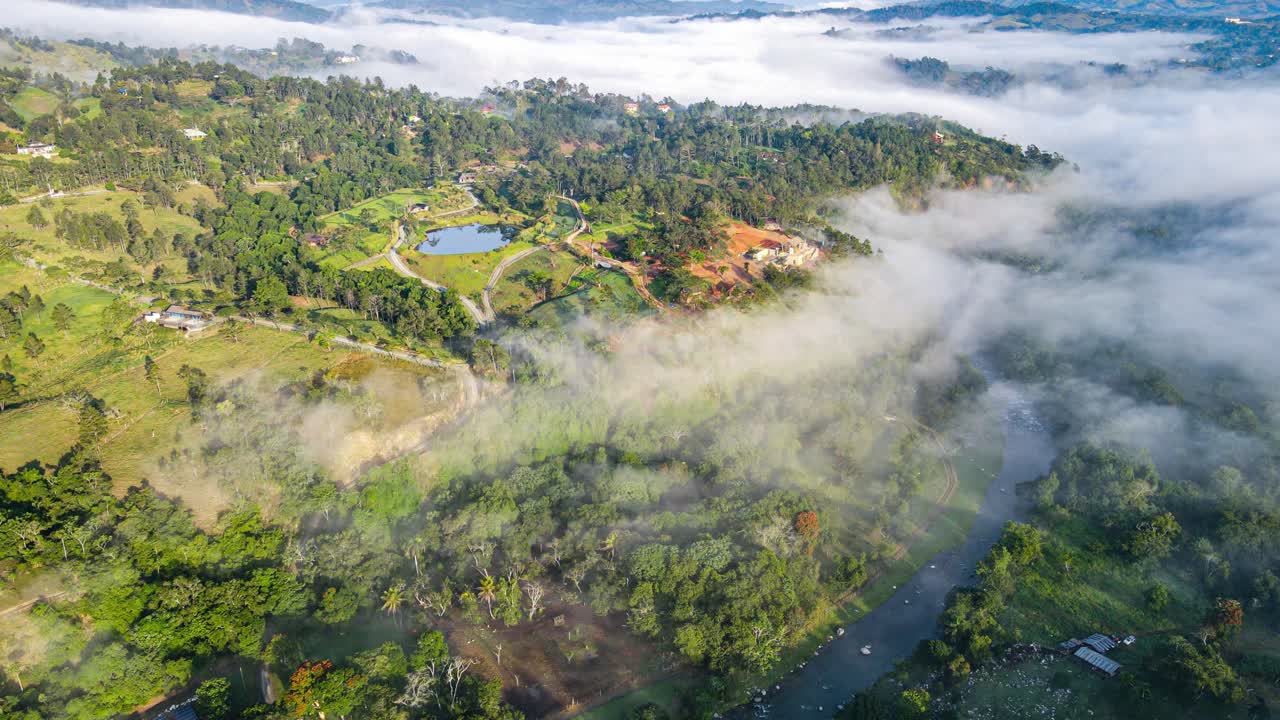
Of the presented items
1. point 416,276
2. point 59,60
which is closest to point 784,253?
point 416,276

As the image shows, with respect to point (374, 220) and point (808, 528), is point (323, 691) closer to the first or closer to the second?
point (808, 528)

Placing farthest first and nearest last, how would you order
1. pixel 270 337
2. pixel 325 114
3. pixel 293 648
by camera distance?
1. pixel 325 114
2. pixel 270 337
3. pixel 293 648

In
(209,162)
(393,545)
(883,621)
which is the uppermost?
(209,162)

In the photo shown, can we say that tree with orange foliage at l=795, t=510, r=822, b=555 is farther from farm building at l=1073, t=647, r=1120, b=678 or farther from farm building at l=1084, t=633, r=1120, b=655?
farm building at l=1084, t=633, r=1120, b=655

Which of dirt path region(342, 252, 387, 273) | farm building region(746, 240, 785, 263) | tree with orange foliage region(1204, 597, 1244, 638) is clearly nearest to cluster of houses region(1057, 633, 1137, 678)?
tree with orange foliage region(1204, 597, 1244, 638)

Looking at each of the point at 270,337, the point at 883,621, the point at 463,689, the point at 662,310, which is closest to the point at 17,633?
the point at 463,689

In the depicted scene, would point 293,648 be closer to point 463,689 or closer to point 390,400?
point 463,689

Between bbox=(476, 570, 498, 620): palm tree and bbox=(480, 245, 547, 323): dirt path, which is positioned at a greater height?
bbox=(480, 245, 547, 323): dirt path
